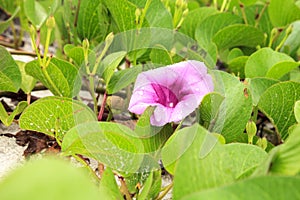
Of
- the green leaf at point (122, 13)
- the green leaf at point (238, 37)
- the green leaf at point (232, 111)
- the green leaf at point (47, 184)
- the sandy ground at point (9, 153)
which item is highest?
the green leaf at point (47, 184)

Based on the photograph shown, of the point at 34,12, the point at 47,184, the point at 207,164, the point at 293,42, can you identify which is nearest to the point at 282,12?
the point at 293,42

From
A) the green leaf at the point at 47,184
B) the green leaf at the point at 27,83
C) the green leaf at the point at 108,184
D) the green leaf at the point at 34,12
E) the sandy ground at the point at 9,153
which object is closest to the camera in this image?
→ the green leaf at the point at 47,184

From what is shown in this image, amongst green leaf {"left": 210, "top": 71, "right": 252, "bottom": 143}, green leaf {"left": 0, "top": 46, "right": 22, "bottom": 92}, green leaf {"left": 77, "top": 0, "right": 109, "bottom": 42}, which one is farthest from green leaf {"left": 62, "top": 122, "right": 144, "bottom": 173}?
green leaf {"left": 77, "top": 0, "right": 109, "bottom": 42}

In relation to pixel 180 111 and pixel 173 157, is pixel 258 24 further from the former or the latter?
pixel 173 157

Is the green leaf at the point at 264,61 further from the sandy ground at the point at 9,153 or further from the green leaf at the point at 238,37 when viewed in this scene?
the sandy ground at the point at 9,153

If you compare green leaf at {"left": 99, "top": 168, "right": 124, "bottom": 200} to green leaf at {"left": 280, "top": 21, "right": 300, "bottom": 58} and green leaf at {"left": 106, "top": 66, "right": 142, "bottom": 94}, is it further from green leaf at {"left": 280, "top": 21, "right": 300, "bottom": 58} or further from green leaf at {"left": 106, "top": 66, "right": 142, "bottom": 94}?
green leaf at {"left": 280, "top": 21, "right": 300, "bottom": 58}

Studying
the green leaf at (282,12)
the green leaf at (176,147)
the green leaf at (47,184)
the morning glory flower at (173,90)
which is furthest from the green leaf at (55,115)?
the green leaf at (282,12)
